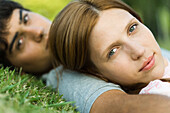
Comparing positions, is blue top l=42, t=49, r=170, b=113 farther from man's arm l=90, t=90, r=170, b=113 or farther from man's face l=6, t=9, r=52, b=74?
man's face l=6, t=9, r=52, b=74

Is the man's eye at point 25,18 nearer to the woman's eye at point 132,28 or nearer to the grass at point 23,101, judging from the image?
the grass at point 23,101

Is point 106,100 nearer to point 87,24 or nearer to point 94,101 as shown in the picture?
point 94,101

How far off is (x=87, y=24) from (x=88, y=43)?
0.18 meters

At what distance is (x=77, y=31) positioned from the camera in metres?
1.98

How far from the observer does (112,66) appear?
6.20 feet

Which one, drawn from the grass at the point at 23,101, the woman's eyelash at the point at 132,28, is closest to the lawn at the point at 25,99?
the grass at the point at 23,101

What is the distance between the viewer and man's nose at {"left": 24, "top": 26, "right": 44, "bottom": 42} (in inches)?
107

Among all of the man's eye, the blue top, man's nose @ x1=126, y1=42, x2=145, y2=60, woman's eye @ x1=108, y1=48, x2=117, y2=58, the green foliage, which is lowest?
the green foliage

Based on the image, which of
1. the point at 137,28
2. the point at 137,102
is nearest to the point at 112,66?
the point at 137,28

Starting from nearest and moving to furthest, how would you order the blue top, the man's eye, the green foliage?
the blue top, the man's eye, the green foliage

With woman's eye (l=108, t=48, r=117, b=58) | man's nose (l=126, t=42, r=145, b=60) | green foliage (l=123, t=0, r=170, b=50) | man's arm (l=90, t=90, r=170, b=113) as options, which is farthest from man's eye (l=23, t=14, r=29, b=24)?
green foliage (l=123, t=0, r=170, b=50)

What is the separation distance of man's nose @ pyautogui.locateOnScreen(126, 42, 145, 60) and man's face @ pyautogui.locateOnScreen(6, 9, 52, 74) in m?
1.37

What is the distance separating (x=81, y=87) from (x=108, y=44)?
1.51 feet

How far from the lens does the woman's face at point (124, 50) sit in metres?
1.80
